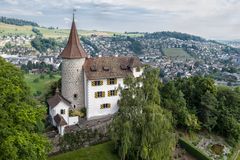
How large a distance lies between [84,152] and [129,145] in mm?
8258

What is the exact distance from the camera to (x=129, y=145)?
3534 centimetres

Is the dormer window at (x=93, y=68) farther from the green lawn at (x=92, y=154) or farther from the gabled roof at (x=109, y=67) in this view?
the green lawn at (x=92, y=154)

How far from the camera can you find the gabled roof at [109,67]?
4896 cm

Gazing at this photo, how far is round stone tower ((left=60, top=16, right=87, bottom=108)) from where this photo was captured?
48.9 m

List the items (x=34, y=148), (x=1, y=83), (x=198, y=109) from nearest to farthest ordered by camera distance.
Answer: (x=34, y=148)
(x=1, y=83)
(x=198, y=109)

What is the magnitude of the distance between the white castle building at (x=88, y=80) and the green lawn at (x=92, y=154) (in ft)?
23.0

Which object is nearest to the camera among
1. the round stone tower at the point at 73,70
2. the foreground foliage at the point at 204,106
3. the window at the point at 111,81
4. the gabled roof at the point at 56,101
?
the gabled roof at the point at 56,101

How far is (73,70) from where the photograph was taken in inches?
1943

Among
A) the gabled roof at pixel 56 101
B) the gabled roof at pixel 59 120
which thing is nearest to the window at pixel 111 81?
the gabled roof at pixel 56 101

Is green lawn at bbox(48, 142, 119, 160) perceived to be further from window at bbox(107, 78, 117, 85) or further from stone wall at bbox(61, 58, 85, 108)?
window at bbox(107, 78, 117, 85)

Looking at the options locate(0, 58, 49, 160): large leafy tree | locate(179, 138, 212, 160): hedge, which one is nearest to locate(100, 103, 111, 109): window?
locate(179, 138, 212, 160): hedge

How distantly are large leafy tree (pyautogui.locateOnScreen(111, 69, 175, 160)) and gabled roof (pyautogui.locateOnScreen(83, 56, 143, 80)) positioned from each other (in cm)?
1255

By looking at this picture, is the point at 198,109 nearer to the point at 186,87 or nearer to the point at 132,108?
the point at 186,87

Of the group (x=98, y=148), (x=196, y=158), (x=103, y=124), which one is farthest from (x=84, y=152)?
(x=196, y=158)
